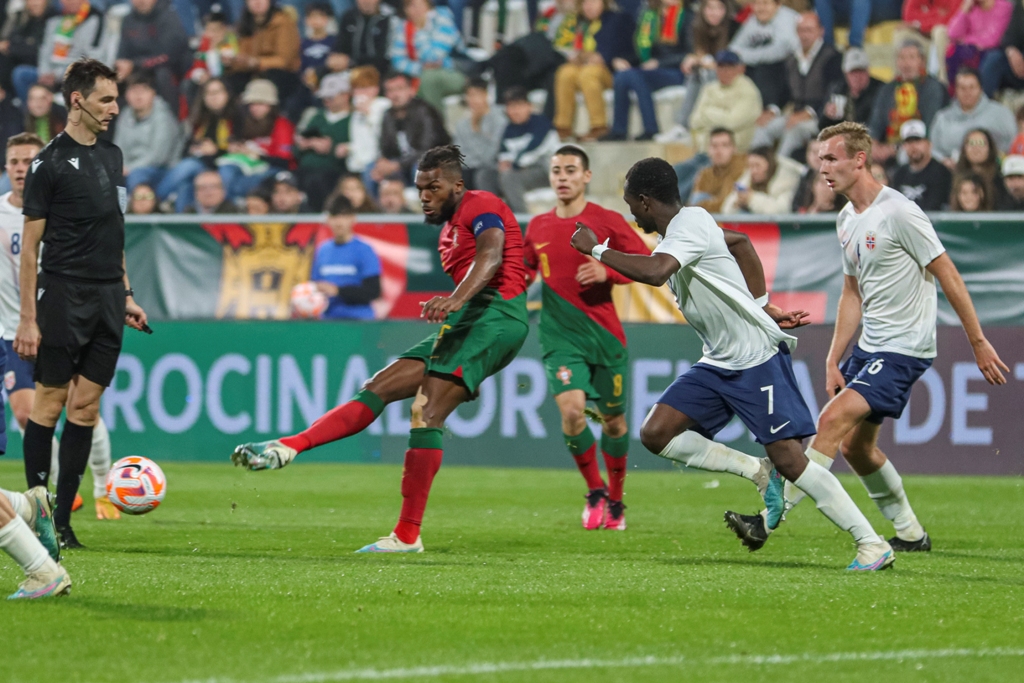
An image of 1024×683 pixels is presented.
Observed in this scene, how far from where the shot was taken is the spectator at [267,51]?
18703mm

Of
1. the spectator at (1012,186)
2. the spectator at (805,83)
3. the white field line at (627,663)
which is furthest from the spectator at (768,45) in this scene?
the white field line at (627,663)

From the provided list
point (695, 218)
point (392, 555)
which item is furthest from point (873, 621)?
point (392, 555)

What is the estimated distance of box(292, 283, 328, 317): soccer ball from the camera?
14.4 metres

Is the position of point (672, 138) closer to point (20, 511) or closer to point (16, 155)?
point (16, 155)

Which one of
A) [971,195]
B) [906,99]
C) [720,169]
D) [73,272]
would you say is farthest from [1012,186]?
[73,272]

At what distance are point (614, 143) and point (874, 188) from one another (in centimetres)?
913

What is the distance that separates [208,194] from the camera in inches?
687

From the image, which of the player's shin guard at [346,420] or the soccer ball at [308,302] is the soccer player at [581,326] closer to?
the player's shin guard at [346,420]

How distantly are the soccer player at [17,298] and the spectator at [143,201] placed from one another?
24.4ft

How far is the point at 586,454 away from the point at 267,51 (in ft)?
36.1

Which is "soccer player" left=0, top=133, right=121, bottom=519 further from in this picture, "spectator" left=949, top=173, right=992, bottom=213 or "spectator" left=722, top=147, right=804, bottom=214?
"spectator" left=949, top=173, right=992, bottom=213

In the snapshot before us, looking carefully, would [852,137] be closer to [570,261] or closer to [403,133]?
[570,261]

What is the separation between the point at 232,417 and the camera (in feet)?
45.7

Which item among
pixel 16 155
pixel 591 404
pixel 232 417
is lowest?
pixel 232 417
